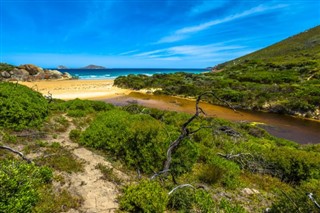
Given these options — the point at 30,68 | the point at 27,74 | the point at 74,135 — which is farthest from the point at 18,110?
the point at 30,68

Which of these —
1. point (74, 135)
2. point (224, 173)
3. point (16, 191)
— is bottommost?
point (224, 173)

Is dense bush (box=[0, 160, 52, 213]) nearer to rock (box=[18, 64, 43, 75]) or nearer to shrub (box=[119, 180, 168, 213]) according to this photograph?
shrub (box=[119, 180, 168, 213])

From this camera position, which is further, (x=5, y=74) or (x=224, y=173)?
(x=5, y=74)

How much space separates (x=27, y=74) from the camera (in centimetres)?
6206

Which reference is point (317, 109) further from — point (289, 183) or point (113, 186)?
point (113, 186)

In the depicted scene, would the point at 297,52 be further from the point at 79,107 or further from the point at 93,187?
the point at 93,187

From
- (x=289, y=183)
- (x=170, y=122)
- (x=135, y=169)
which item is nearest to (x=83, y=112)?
(x=170, y=122)

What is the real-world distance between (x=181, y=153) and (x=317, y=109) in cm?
2297

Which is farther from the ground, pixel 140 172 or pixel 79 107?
pixel 79 107

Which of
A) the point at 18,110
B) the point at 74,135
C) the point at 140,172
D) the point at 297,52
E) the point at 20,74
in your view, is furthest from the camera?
the point at 297,52

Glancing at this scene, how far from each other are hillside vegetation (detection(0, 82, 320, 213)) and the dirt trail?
3 centimetres

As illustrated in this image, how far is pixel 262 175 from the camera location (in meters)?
9.38

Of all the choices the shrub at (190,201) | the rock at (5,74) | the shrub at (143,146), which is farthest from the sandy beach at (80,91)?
the shrub at (190,201)

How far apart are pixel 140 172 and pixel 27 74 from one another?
66265 mm
